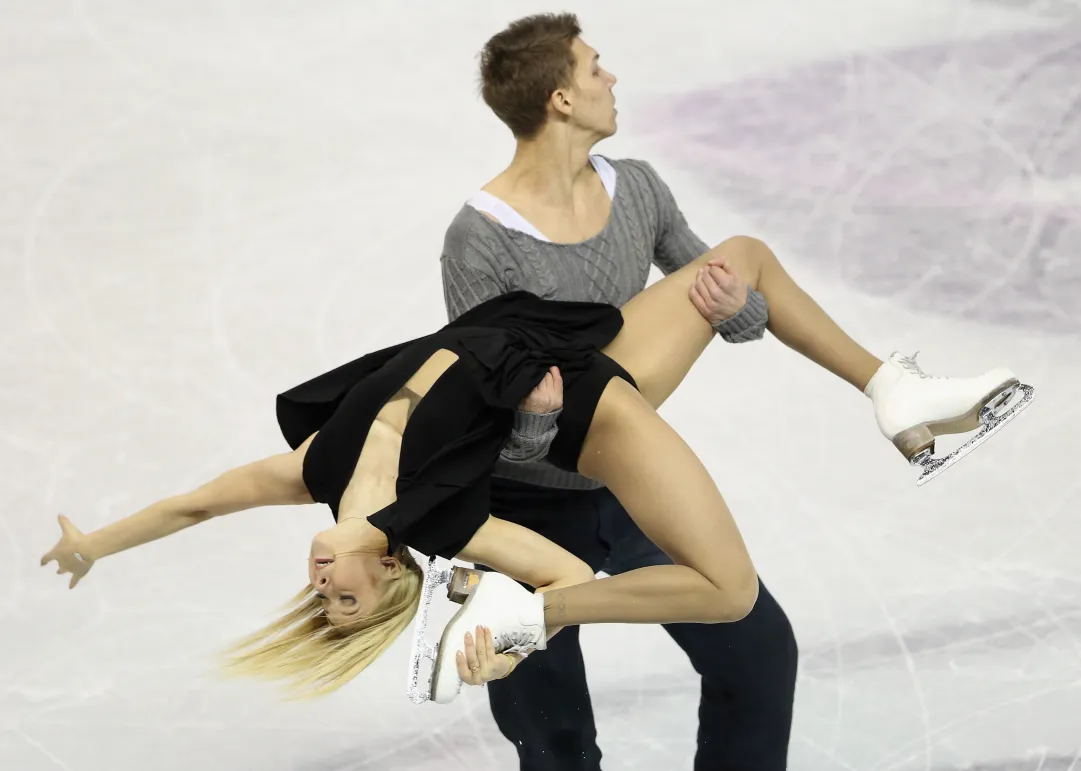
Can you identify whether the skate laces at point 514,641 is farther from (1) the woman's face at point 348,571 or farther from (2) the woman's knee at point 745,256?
(2) the woman's knee at point 745,256

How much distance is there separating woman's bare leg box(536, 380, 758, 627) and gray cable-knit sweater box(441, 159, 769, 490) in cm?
15

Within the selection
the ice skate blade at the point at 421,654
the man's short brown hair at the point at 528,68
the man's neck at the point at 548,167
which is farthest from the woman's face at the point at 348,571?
the man's short brown hair at the point at 528,68

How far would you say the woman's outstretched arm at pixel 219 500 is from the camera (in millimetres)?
3242

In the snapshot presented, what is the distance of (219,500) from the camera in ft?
10.7

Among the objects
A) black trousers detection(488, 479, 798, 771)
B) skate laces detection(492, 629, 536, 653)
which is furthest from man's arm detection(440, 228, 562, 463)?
skate laces detection(492, 629, 536, 653)

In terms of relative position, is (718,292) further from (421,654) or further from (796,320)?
(421,654)

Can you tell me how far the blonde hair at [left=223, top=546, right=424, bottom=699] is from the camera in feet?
10.4

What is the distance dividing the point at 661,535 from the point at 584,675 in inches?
30.4

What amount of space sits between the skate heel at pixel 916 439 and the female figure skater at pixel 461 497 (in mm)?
178

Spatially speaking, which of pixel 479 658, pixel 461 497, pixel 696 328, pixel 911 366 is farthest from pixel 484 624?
pixel 911 366

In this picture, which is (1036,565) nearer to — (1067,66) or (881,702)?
(881,702)

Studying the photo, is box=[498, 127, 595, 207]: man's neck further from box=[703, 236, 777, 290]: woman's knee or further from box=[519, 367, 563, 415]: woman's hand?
box=[519, 367, 563, 415]: woman's hand

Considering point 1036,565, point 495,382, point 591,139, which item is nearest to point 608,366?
point 495,382

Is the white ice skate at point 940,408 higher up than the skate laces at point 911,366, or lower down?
lower down
